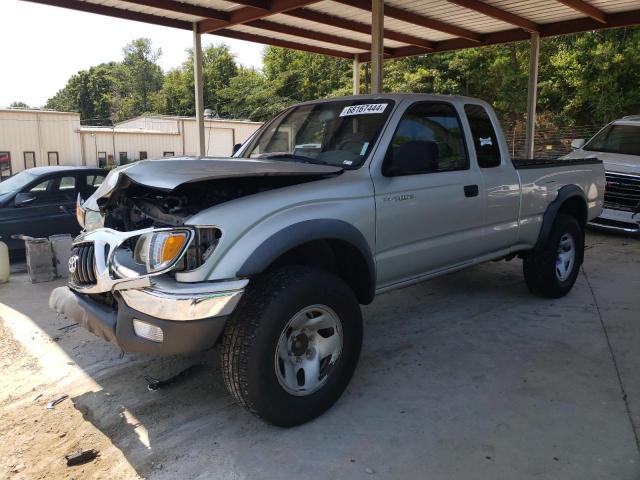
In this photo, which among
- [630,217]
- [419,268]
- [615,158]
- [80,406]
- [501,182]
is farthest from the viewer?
[615,158]

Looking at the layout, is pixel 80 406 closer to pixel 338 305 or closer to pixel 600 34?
pixel 338 305

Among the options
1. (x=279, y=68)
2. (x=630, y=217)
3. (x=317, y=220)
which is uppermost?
(x=279, y=68)

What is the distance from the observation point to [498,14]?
35.1 ft

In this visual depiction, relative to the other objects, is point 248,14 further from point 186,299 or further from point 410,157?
point 186,299

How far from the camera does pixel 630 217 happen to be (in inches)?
351

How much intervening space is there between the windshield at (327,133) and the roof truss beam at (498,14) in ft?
20.8

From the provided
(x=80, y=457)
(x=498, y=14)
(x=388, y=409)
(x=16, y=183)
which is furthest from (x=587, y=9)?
(x=80, y=457)

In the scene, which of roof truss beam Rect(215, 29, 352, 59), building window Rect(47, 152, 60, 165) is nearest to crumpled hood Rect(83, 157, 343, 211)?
roof truss beam Rect(215, 29, 352, 59)

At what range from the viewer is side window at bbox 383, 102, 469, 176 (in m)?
3.68

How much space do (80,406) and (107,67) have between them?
9547 cm

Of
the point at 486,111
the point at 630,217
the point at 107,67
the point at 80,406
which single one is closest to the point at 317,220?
the point at 80,406

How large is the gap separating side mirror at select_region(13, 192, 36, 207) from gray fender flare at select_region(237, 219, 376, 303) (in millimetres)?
6162

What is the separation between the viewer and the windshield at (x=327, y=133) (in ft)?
12.7

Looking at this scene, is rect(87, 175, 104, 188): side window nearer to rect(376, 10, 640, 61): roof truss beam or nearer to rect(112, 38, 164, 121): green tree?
rect(376, 10, 640, 61): roof truss beam
